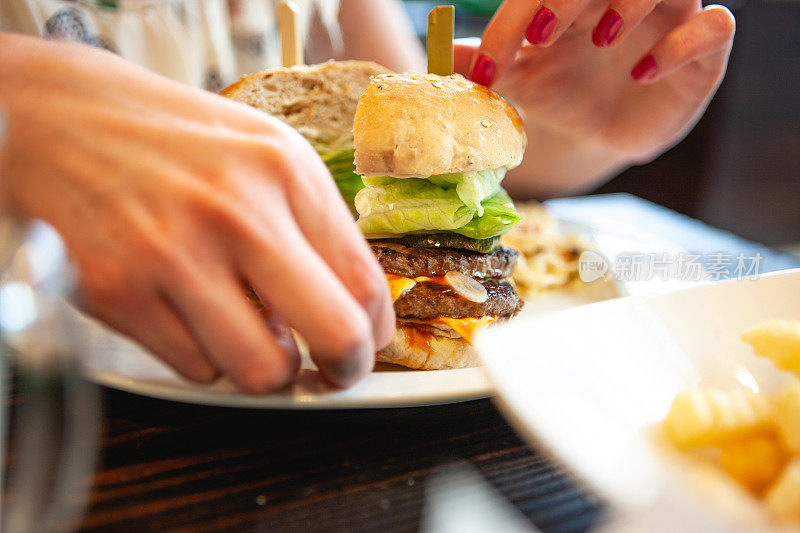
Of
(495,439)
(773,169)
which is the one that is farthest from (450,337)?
(773,169)

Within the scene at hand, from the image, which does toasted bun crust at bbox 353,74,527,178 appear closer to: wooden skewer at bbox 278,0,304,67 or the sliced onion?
the sliced onion

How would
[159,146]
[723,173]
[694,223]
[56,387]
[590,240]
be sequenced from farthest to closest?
[723,173] → [694,223] → [590,240] → [159,146] → [56,387]

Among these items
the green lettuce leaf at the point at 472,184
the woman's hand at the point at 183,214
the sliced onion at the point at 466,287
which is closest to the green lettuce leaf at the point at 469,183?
the green lettuce leaf at the point at 472,184

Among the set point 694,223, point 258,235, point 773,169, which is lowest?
point 773,169

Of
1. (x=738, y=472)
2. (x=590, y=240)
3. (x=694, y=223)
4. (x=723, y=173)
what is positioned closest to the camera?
(x=738, y=472)

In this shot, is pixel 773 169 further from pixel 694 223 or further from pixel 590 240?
pixel 590 240
